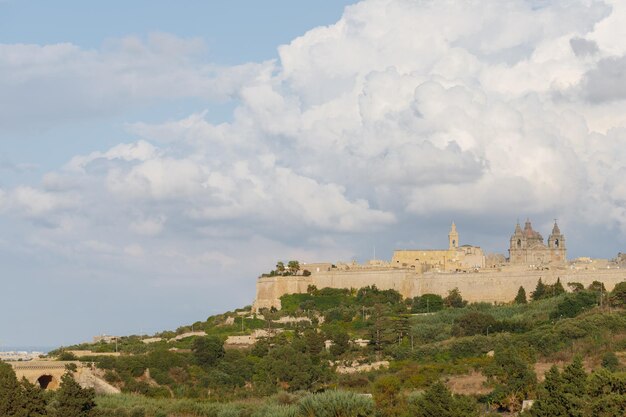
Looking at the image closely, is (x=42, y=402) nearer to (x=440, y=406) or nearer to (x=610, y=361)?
(x=440, y=406)

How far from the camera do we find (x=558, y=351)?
56281mm

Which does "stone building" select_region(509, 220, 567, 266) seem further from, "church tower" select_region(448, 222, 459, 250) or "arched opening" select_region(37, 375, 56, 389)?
"arched opening" select_region(37, 375, 56, 389)

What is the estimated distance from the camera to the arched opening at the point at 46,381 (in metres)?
56.6

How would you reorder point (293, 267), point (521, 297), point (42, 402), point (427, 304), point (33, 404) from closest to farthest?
point (33, 404) < point (42, 402) < point (521, 297) < point (427, 304) < point (293, 267)

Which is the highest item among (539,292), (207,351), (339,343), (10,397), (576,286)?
(576,286)

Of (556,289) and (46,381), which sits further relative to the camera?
(556,289)

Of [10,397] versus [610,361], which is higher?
Answer: [610,361]

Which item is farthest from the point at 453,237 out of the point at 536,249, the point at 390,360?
the point at 390,360

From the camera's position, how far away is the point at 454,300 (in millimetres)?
79000

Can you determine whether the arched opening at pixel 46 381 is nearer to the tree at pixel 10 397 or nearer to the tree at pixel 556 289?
the tree at pixel 10 397

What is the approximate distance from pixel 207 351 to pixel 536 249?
138 feet

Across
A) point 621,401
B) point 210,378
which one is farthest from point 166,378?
point 621,401

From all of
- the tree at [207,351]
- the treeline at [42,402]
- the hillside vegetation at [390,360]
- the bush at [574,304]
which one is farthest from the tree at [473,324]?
the treeline at [42,402]

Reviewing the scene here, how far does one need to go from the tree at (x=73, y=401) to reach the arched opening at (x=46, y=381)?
605 inches
